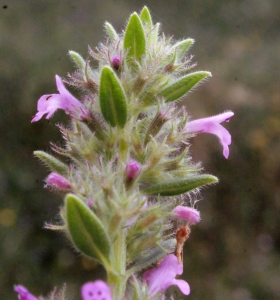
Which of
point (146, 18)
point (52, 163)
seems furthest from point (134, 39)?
point (52, 163)

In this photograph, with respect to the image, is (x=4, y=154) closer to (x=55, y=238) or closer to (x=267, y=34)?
(x=55, y=238)

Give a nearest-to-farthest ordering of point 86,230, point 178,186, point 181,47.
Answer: point 86,230 → point 178,186 → point 181,47

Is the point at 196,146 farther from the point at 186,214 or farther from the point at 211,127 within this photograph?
the point at 186,214

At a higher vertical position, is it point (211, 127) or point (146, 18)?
point (146, 18)

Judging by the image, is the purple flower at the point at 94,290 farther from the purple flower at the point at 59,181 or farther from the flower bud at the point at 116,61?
the flower bud at the point at 116,61

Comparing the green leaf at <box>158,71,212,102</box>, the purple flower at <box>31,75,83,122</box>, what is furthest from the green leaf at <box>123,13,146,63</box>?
the purple flower at <box>31,75,83,122</box>

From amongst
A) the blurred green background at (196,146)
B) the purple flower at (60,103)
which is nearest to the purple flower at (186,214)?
the purple flower at (60,103)

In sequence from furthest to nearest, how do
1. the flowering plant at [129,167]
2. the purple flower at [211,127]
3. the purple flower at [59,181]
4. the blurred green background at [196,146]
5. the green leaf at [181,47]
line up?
the blurred green background at [196,146] < the green leaf at [181,47] < the purple flower at [211,127] < the purple flower at [59,181] < the flowering plant at [129,167]
